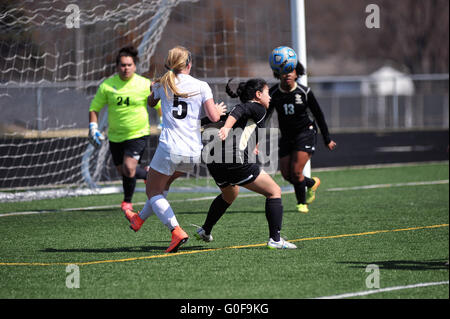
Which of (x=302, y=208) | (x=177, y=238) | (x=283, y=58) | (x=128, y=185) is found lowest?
(x=302, y=208)

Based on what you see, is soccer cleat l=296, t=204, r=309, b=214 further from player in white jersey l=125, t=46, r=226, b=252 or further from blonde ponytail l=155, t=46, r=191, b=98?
blonde ponytail l=155, t=46, r=191, b=98

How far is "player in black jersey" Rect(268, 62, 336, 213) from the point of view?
10305mm

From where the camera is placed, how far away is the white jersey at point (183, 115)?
7.15m

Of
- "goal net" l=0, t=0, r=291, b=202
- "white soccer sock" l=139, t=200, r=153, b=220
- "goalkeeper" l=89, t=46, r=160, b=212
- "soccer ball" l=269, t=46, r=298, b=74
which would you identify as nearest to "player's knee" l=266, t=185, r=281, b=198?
"white soccer sock" l=139, t=200, r=153, b=220

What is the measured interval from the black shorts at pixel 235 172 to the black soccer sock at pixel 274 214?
32 centimetres

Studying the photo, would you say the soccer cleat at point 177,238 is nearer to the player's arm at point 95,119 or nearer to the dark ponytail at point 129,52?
the player's arm at point 95,119

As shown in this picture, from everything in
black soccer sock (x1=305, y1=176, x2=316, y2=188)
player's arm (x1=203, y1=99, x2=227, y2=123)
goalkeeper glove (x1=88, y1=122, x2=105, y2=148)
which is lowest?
black soccer sock (x1=305, y1=176, x2=316, y2=188)

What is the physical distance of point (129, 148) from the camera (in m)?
10.3

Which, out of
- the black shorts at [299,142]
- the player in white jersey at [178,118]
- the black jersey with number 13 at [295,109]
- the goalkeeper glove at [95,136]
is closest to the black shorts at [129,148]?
the goalkeeper glove at [95,136]

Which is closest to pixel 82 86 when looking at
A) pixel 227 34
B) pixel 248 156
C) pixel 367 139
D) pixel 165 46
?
pixel 227 34

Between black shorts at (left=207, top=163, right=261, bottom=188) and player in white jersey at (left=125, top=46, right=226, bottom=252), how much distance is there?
0.22 m

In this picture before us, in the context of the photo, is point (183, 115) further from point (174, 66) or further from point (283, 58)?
point (283, 58)

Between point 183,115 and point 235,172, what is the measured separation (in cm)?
72

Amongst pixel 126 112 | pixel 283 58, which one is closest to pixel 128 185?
pixel 126 112
